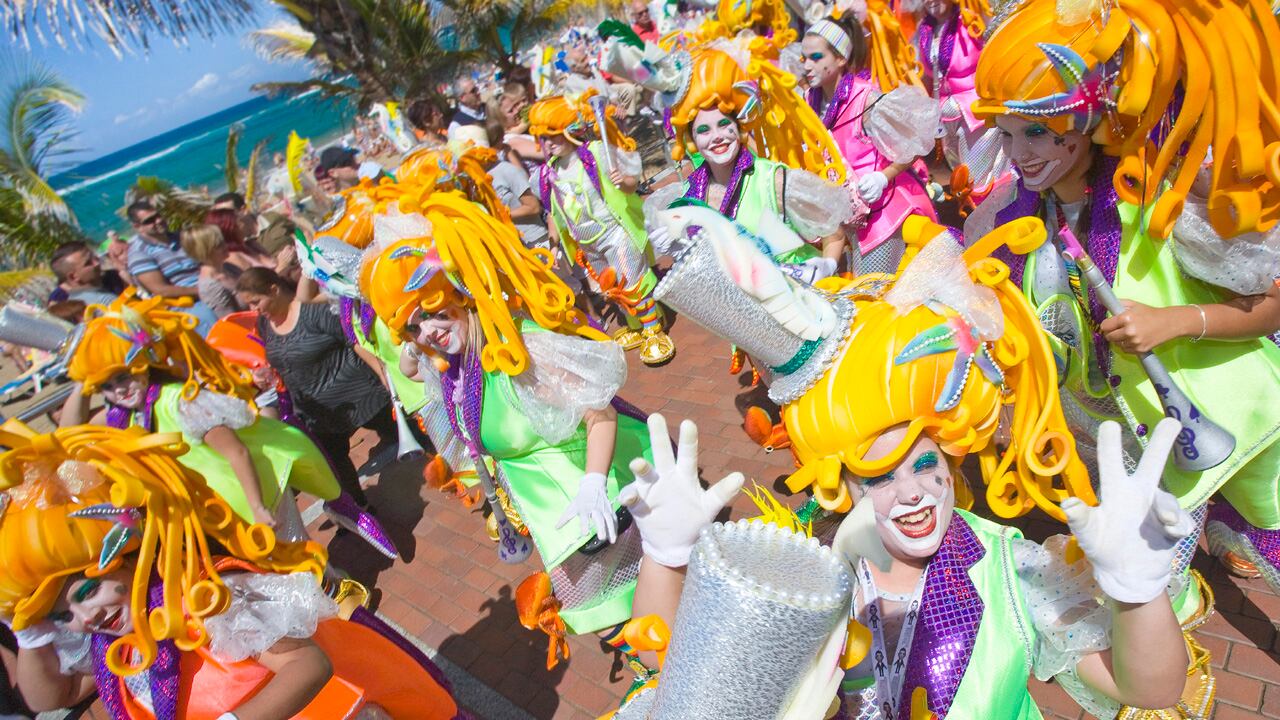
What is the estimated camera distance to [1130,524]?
1.18m

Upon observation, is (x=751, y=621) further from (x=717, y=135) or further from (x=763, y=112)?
(x=763, y=112)

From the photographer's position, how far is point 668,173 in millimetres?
9234

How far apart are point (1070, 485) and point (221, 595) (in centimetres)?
227

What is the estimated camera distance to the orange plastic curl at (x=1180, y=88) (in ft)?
5.27

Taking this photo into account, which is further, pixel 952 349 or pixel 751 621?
pixel 952 349

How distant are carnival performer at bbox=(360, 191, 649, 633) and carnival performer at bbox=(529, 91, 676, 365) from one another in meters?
2.79

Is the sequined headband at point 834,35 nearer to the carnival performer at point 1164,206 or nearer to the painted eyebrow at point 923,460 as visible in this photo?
the carnival performer at point 1164,206

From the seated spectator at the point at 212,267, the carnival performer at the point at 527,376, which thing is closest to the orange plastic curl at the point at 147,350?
the carnival performer at the point at 527,376

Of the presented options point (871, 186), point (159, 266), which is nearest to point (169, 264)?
point (159, 266)

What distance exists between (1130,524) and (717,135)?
285 cm

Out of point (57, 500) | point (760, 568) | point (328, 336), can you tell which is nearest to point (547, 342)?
point (57, 500)

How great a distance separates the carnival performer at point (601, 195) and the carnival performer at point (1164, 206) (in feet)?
11.8

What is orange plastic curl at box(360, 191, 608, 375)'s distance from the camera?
243cm

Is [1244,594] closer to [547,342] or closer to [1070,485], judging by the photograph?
[1070,485]
